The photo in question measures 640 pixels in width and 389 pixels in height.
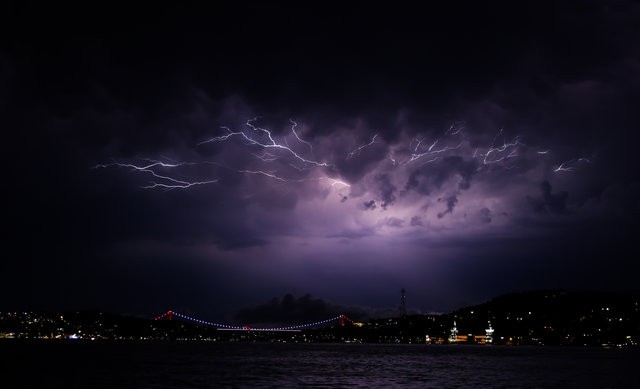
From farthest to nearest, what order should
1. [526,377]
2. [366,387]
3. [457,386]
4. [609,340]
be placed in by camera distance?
1. [609,340]
2. [526,377]
3. [457,386]
4. [366,387]

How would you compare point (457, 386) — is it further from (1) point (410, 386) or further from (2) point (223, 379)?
(2) point (223, 379)

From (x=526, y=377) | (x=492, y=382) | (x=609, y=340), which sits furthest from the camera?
(x=609, y=340)

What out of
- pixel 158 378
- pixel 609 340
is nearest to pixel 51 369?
pixel 158 378

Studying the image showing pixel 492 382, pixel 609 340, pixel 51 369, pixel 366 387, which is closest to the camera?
pixel 366 387

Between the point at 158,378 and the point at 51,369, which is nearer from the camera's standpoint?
the point at 158,378

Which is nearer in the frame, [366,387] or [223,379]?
[366,387]

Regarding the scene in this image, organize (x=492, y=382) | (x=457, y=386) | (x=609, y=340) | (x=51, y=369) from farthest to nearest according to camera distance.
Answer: (x=609, y=340)
(x=51, y=369)
(x=492, y=382)
(x=457, y=386)

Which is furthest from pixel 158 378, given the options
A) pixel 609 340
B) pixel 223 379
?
pixel 609 340

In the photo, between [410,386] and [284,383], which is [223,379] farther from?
[410,386]
